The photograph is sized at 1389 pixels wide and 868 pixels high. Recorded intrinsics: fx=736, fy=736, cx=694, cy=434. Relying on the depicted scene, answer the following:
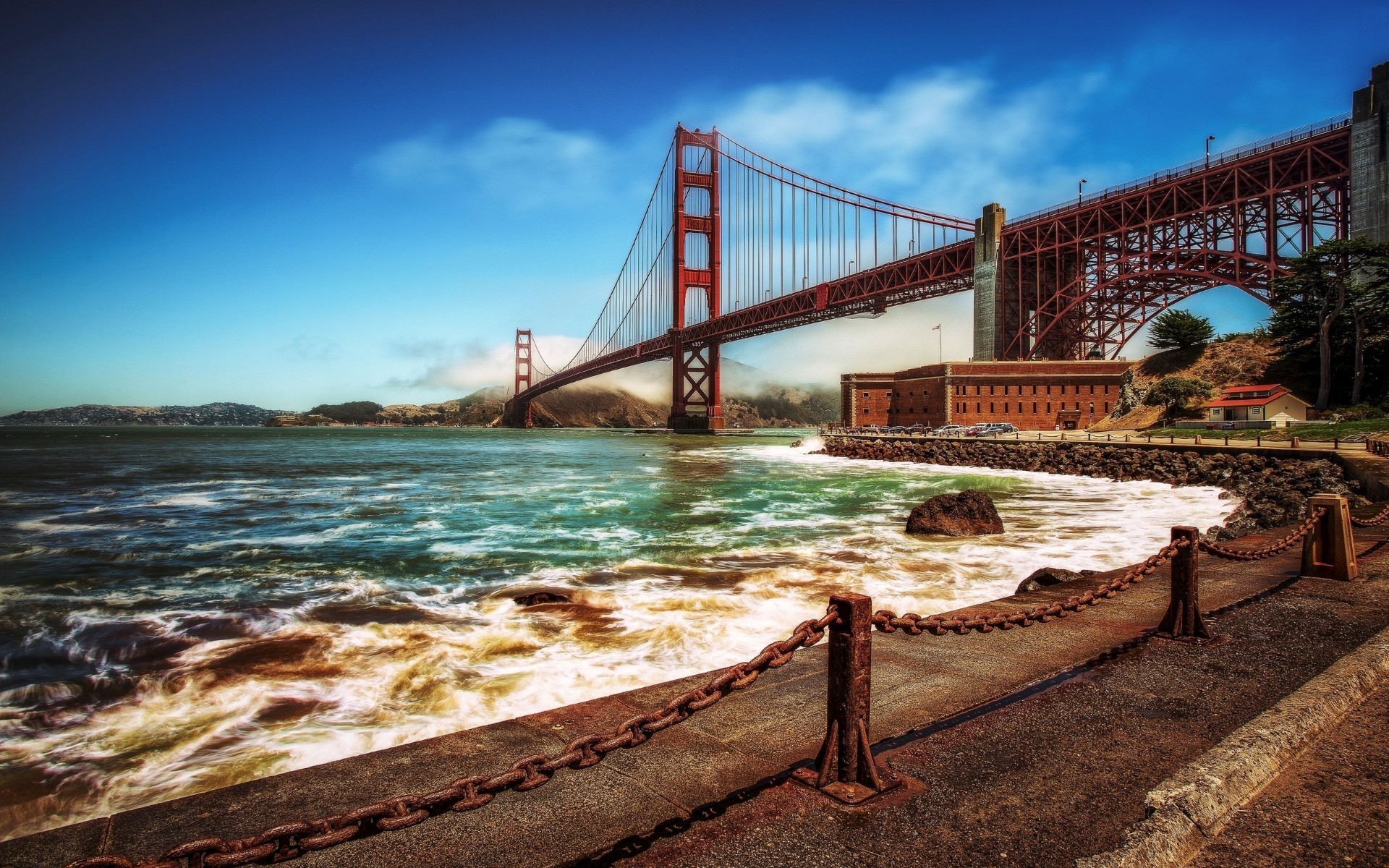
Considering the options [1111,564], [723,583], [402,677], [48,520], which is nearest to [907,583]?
[723,583]

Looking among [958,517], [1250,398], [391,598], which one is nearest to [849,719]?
[391,598]

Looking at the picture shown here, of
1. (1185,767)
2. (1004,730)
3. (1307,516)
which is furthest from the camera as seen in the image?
(1307,516)

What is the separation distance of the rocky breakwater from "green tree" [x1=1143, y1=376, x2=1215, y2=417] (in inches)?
529

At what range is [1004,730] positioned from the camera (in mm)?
3256

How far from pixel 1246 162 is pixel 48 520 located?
54189 mm

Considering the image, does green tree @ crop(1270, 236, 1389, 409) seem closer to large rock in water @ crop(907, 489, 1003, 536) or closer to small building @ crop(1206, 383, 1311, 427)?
small building @ crop(1206, 383, 1311, 427)

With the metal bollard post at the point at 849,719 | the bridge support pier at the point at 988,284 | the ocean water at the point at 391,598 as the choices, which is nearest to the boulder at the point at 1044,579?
the ocean water at the point at 391,598

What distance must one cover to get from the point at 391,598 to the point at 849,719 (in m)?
7.26

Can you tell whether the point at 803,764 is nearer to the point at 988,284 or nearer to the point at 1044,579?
the point at 1044,579

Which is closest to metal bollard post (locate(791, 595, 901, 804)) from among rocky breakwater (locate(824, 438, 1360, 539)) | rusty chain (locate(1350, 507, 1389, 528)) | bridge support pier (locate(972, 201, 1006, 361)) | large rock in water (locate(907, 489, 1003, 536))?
rusty chain (locate(1350, 507, 1389, 528))

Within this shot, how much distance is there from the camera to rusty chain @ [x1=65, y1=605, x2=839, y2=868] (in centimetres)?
178

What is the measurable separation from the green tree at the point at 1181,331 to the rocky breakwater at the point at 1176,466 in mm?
20728

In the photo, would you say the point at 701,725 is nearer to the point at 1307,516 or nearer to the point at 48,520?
the point at 1307,516

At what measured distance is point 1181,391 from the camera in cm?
4094
